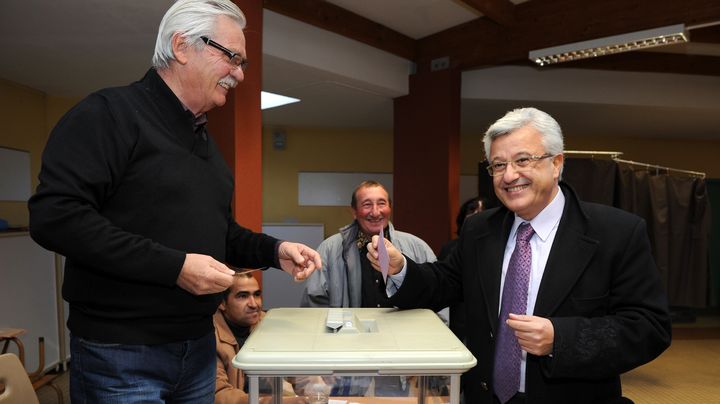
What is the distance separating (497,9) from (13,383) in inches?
140

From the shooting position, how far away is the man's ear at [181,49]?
105 cm

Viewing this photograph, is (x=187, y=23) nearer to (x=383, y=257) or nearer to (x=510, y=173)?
(x=383, y=257)

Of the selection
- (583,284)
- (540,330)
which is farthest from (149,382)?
(583,284)

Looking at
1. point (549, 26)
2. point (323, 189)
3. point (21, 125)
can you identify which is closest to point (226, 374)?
point (549, 26)

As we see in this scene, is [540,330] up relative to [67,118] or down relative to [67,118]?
down

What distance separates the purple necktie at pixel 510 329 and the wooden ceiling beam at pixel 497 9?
2498 mm

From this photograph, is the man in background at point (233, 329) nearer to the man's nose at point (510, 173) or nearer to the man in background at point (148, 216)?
the man in background at point (148, 216)

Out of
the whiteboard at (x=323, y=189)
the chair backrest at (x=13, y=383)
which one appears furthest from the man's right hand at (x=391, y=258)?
the whiteboard at (x=323, y=189)

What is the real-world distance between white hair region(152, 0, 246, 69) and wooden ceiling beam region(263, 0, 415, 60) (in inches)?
91.7

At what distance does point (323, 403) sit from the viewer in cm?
109

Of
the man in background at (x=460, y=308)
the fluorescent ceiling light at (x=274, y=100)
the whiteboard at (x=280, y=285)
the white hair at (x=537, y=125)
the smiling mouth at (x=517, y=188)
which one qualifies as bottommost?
the whiteboard at (x=280, y=285)

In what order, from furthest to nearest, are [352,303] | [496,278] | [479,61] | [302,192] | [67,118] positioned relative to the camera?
[302,192], [479,61], [352,303], [496,278], [67,118]

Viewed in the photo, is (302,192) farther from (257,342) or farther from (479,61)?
(257,342)

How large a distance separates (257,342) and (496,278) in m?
0.70
